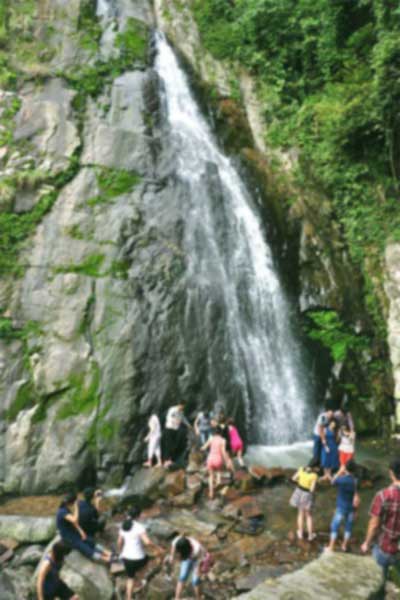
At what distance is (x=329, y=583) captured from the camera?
4.82 meters

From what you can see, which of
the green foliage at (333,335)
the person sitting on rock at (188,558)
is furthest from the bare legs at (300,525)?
the green foliage at (333,335)

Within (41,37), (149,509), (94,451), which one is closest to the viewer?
(149,509)

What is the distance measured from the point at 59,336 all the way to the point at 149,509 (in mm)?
5860

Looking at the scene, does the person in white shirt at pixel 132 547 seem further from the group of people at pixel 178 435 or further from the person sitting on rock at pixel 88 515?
the group of people at pixel 178 435

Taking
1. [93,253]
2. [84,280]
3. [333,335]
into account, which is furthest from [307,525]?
[93,253]

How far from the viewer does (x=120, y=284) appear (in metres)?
13.8

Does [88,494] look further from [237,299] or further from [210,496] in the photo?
[237,299]

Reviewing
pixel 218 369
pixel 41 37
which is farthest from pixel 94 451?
pixel 41 37

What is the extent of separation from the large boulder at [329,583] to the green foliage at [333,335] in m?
11.2

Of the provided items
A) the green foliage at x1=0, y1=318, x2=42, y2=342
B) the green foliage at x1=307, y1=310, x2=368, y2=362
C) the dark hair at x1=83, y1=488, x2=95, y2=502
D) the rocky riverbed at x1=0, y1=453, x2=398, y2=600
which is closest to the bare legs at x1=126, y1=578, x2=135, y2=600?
the rocky riverbed at x1=0, y1=453, x2=398, y2=600

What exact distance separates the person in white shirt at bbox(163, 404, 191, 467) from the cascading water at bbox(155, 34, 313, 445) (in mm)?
1996

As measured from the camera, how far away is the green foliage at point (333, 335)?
1609 centimetres

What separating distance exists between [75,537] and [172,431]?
442 cm

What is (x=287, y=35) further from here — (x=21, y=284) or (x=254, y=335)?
(x=21, y=284)
